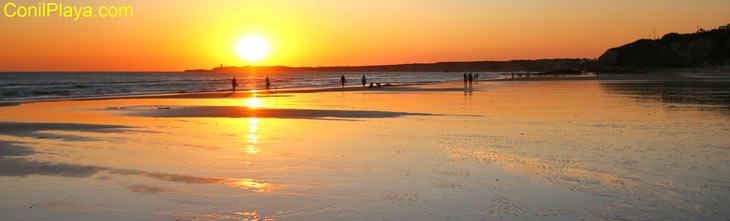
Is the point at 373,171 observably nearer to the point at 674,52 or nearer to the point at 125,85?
the point at 125,85

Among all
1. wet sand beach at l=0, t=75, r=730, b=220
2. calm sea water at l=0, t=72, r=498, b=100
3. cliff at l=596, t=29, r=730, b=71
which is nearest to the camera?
wet sand beach at l=0, t=75, r=730, b=220

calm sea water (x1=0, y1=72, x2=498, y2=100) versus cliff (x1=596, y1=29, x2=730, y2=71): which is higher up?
cliff (x1=596, y1=29, x2=730, y2=71)

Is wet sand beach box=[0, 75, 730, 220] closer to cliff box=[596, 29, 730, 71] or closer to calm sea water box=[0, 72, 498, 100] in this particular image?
calm sea water box=[0, 72, 498, 100]

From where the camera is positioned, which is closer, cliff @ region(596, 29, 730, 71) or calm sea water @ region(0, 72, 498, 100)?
calm sea water @ region(0, 72, 498, 100)

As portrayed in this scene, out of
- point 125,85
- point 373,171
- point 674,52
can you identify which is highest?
point 674,52

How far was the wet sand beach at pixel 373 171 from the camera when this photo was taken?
256 inches

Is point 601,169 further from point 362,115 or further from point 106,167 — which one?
point 362,115

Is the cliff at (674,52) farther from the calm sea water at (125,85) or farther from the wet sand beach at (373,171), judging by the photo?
the wet sand beach at (373,171)

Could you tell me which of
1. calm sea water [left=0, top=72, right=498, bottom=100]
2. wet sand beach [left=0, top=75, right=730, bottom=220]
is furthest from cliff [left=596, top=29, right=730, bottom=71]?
wet sand beach [left=0, top=75, right=730, bottom=220]

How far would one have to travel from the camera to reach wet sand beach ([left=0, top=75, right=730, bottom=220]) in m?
6.51

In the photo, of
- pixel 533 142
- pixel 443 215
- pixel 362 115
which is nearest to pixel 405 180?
pixel 443 215

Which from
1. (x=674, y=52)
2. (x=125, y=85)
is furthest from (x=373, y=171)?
(x=674, y=52)

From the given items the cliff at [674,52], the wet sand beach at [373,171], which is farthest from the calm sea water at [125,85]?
the cliff at [674,52]

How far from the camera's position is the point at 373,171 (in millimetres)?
8789
